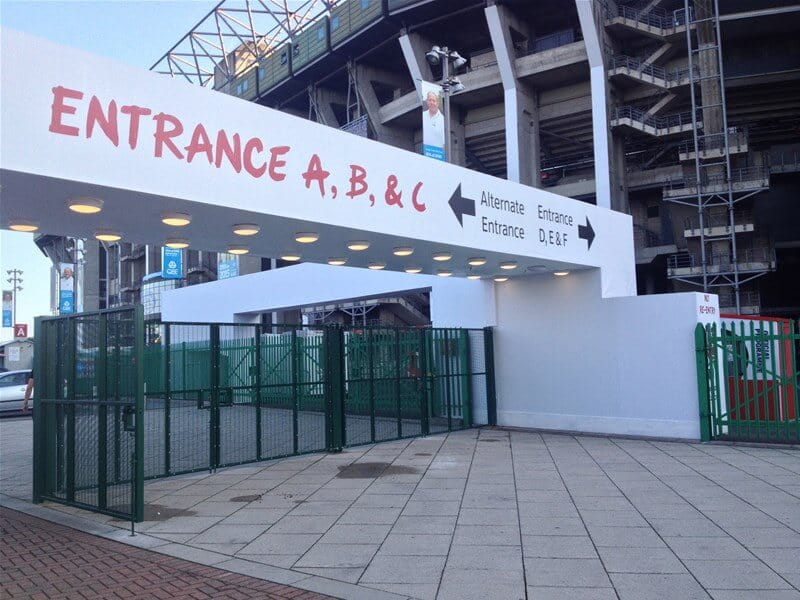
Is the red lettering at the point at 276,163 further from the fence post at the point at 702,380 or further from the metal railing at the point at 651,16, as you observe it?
the metal railing at the point at 651,16

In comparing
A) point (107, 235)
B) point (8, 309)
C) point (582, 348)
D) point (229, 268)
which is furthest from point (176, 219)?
point (8, 309)

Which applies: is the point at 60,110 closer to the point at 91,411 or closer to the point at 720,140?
the point at 91,411

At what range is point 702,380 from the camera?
526 inches

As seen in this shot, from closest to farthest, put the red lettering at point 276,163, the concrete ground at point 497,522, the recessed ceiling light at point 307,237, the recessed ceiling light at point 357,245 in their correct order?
the concrete ground at point 497,522 → the red lettering at point 276,163 → the recessed ceiling light at point 307,237 → the recessed ceiling light at point 357,245

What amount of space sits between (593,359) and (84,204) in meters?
11.0

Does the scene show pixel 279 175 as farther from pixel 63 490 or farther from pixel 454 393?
pixel 454 393

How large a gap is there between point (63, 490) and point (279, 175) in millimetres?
5184

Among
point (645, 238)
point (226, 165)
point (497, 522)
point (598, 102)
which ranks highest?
point (598, 102)

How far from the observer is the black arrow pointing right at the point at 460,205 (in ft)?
38.0

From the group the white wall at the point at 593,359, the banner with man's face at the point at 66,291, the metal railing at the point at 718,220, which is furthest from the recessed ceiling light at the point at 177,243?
the banner with man's face at the point at 66,291

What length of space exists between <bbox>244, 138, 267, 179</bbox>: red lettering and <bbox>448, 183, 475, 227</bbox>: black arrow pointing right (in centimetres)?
377

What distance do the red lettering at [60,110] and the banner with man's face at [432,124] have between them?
937cm

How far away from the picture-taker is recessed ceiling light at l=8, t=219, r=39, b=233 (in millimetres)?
8484

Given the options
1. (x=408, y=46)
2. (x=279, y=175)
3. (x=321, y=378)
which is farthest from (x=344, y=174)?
(x=408, y=46)
